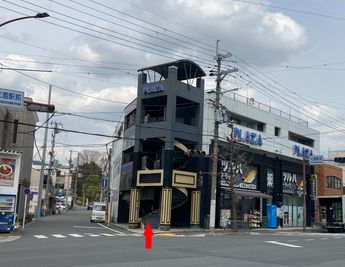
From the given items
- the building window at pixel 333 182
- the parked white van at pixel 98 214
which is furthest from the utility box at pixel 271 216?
the parked white van at pixel 98 214

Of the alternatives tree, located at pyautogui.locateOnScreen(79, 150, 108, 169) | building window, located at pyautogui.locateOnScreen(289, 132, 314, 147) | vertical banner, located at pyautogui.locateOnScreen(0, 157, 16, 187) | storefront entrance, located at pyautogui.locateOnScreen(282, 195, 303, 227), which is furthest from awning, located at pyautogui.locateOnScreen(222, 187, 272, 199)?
tree, located at pyautogui.locateOnScreen(79, 150, 108, 169)

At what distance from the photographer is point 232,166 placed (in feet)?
124

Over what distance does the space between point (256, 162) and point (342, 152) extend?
4513cm

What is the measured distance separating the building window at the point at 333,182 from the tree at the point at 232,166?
18.1 meters

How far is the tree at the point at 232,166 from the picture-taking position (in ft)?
119

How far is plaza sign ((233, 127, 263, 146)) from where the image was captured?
141 feet

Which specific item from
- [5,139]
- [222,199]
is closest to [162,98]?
[222,199]

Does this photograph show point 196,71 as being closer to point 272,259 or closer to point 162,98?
point 162,98

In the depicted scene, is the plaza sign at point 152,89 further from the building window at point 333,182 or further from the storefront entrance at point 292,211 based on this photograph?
the building window at point 333,182

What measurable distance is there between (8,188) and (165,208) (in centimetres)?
1279

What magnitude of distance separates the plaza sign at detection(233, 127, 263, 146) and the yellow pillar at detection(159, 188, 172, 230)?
31.7ft

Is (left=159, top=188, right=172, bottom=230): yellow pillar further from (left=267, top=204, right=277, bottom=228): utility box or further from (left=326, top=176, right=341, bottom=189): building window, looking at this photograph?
(left=326, top=176, right=341, bottom=189): building window

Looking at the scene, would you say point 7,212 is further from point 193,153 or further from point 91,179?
point 91,179

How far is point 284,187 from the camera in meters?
49.9
